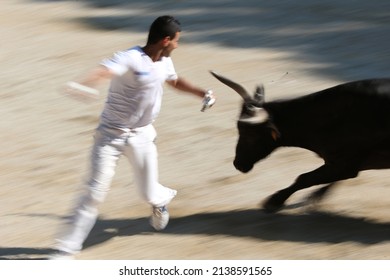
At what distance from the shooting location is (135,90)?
7.30m

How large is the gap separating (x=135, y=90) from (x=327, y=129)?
1.68 metres

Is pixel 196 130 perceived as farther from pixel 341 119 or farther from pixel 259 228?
pixel 341 119

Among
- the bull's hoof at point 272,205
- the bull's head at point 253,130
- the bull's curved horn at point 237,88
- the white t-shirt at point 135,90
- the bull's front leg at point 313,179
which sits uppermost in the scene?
the white t-shirt at point 135,90

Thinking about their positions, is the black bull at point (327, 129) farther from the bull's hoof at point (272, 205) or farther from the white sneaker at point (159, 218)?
the white sneaker at point (159, 218)

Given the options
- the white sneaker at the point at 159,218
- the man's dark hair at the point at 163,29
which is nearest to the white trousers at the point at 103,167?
the white sneaker at the point at 159,218

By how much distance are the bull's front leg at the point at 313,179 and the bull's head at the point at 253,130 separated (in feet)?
1.18

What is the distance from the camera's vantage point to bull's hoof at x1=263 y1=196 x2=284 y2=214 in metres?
8.40

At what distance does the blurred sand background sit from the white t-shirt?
1.07 metres

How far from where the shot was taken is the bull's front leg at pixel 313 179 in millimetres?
8070

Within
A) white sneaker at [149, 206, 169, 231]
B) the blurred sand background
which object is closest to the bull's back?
the blurred sand background

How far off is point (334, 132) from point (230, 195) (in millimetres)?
1374

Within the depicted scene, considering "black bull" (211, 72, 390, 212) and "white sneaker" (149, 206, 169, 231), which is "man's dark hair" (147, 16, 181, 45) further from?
"white sneaker" (149, 206, 169, 231)

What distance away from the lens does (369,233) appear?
7902 millimetres

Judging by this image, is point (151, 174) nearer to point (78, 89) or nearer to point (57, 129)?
point (78, 89)
